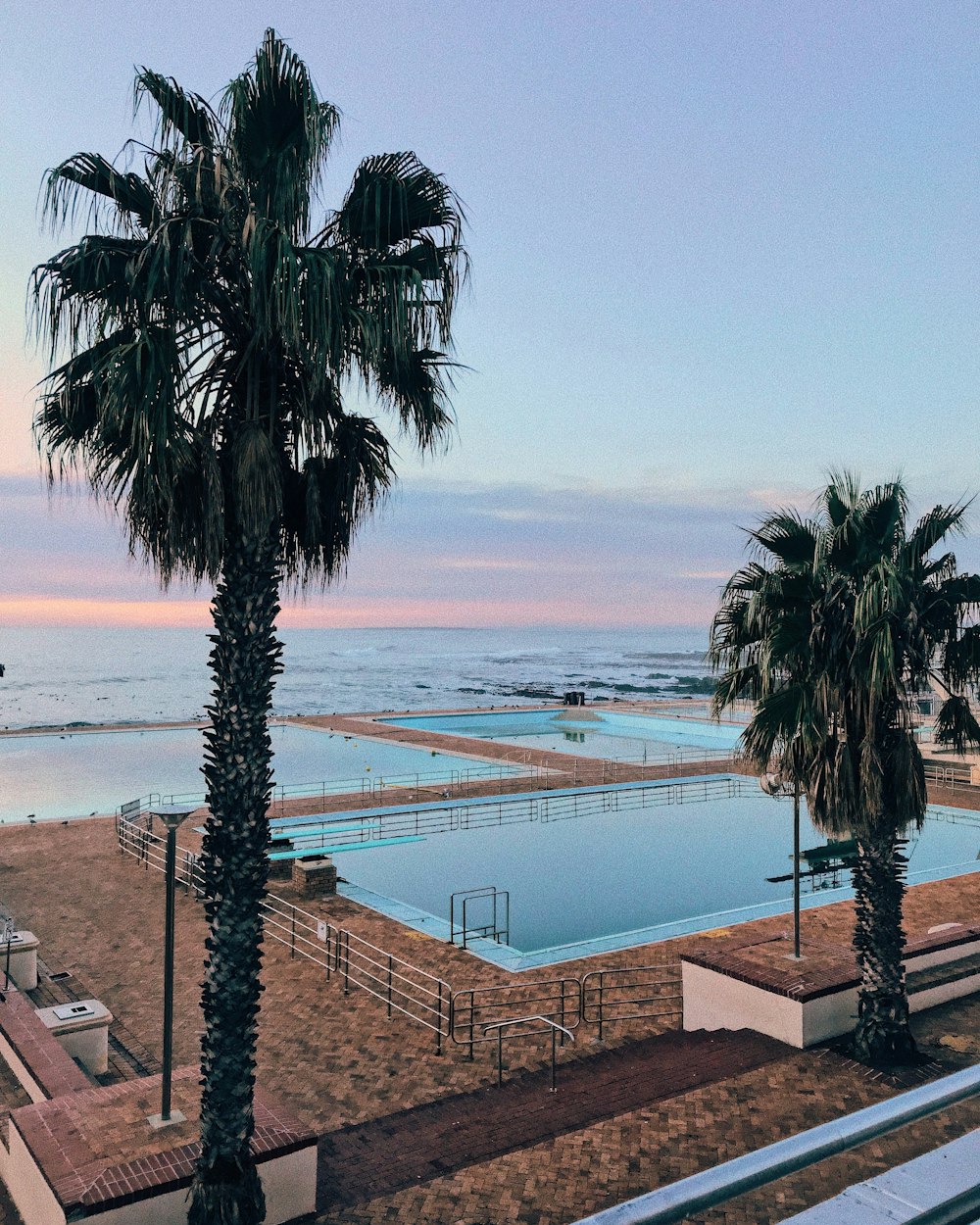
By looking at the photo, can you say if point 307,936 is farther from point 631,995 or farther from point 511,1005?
point 631,995

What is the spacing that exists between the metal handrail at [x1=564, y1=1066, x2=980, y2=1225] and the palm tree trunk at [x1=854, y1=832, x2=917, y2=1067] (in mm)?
7240

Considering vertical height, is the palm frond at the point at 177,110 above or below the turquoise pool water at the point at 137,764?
above

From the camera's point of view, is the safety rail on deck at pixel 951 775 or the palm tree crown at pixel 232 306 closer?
the palm tree crown at pixel 232 306

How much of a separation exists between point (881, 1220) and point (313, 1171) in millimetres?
5925

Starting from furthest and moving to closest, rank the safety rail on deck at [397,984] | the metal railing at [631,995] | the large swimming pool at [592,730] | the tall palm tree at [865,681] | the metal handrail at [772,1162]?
1. the large swimming pool at [592,730]
2. the metal railing at [631,995]
3. the safety rail on deck at [397,984]
4. the tall palm tree at [865,681]
5. the metal handrail at [772,1162]

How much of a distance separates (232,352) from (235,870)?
138 inches

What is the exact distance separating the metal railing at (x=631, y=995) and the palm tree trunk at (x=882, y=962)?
2628 mm

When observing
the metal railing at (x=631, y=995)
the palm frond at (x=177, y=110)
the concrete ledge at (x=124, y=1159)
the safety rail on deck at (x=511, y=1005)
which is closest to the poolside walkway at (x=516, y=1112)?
the concrete ledge at (x=124, y=1159)

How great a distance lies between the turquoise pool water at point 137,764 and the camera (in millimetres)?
26641

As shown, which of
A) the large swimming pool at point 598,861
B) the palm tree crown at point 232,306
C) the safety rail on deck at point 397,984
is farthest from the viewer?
the large swimming pool at point 598,861

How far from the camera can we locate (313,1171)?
20.8ft

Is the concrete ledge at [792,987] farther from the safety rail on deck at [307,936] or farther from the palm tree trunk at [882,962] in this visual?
the safety rail on deck at [307,936]

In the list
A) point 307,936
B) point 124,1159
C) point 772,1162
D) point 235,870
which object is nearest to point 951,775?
point 307,936

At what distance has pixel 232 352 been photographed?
6.04 m
